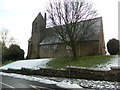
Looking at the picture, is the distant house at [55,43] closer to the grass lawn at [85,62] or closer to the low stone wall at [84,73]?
the grass lawn at [85,62]

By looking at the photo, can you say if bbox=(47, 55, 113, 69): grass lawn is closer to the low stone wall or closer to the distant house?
the low stone wall

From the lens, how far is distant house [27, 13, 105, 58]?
3497 cm

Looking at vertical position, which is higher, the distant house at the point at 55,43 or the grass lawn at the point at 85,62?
the distant house at the point at 55,43

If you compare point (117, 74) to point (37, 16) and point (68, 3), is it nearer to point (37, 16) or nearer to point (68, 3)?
point (68, 3)

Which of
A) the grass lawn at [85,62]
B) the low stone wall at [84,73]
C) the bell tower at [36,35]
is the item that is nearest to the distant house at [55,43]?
the bell tower at [36,35]

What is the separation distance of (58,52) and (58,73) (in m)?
22.9

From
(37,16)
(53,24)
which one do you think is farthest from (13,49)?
(53,24)

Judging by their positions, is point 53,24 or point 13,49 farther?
point 13,49

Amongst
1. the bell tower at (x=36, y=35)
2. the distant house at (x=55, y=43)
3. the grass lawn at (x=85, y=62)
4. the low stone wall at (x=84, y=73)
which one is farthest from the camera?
the bell tower at (x=36, y=35)

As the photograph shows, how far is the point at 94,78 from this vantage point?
14562mm

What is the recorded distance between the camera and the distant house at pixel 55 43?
35.0m

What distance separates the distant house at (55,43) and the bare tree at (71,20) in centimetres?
196

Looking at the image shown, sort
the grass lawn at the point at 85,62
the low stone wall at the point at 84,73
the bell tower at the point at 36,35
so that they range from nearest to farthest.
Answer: the low stone wall at the point at 84,73
the grass lawn at the point at 85,62
the bell tower at the point at 36,35

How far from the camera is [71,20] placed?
30.7 metres
